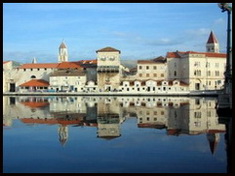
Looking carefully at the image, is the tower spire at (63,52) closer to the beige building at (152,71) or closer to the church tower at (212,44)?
the beige building at (152,71)

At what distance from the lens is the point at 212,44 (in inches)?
3482

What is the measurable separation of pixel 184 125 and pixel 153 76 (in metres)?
51.8

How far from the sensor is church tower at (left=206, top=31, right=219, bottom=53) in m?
87.9

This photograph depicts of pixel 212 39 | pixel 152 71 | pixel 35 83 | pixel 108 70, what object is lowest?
pixel 35 83

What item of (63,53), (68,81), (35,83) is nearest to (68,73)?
(68,81)

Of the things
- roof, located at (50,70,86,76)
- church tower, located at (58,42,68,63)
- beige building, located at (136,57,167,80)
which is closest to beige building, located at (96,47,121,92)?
roof, located at (50,70,86,76)

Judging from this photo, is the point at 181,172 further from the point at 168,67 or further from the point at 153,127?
the point at 168,67

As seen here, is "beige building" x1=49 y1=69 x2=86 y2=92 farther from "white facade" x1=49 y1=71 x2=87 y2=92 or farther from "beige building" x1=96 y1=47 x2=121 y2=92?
"beige building" x1=96 y1=47 x2=121 y2=92

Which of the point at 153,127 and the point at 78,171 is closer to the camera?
the point at 78,171

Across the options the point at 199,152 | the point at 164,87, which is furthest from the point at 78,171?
the point at 164,87

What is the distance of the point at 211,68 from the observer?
67.4 metres

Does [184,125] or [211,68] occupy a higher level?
[211,68]

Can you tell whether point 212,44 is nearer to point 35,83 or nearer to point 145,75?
point 145,75

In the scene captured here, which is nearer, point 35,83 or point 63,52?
point 35,83
